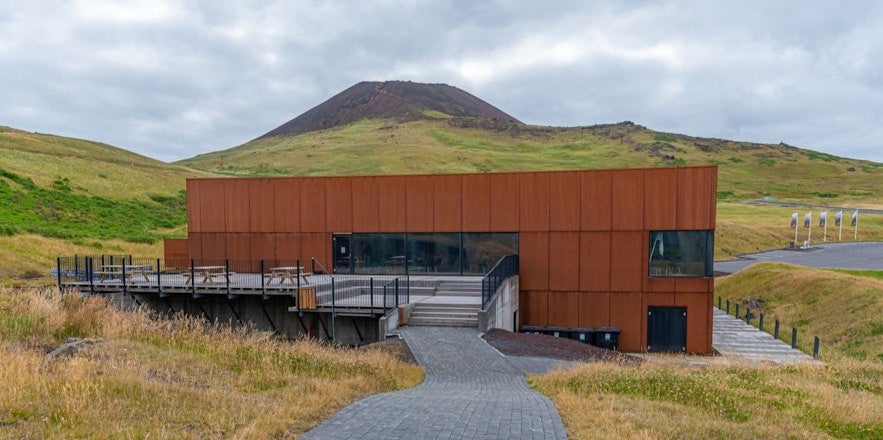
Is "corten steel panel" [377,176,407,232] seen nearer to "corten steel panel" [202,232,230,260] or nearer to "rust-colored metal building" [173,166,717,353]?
"rust-colored metal building" [173,166,717,353]

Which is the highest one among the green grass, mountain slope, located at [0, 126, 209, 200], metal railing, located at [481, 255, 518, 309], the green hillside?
the green hillside

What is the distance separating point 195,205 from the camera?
83.6ft

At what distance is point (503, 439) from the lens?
6469 millimetres

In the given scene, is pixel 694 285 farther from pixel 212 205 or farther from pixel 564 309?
pixel 212 205

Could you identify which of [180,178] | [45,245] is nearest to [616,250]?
[45,245]

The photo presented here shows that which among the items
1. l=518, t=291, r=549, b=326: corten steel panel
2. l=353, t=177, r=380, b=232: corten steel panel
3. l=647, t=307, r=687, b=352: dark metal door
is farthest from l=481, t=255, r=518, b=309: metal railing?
l=353, t=177, r=380, b=232: corten steel panel

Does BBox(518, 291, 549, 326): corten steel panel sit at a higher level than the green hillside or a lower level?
lower

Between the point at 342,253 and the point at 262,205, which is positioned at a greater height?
the point at 262,205

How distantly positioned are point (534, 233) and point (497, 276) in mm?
4344

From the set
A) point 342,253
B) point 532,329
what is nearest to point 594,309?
point 532,329

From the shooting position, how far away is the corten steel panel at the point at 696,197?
66.7ft

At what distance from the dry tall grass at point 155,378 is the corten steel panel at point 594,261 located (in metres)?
11.9

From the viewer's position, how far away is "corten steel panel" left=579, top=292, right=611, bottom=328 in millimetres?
21469

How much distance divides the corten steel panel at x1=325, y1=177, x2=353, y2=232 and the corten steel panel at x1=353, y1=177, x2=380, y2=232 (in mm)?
251
